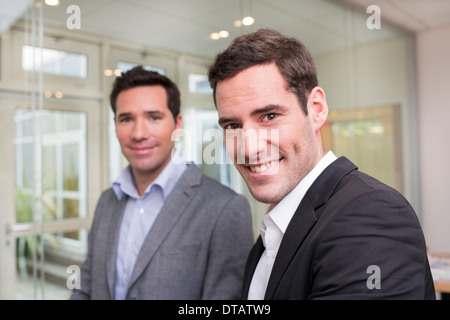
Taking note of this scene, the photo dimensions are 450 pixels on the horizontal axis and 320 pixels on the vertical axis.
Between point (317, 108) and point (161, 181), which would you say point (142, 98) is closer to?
point (161, 181)

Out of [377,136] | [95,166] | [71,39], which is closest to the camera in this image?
[377,136]

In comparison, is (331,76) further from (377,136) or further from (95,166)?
(95,166)

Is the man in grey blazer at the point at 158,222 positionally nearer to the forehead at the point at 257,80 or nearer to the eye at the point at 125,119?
the eye at the point at 125,119

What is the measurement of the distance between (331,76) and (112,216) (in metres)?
0.68

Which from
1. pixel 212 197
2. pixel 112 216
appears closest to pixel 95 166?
pixel 112 216

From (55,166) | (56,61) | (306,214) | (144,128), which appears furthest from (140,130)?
(55,166)

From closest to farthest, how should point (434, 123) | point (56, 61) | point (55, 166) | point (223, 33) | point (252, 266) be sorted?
1. point (252, 266)
2. point (434, 123)
3. point (223, 33)
4. point (56, 61)
5. point (55, 166)

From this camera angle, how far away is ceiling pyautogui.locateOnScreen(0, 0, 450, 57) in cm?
71

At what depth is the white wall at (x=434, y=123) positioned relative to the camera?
0.68m

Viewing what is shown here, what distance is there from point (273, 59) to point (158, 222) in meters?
0.53

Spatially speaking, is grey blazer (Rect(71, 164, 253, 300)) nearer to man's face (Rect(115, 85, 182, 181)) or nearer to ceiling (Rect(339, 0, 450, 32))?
man's face (Rect(115, 85, 182, 181))

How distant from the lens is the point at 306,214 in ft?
1.71
